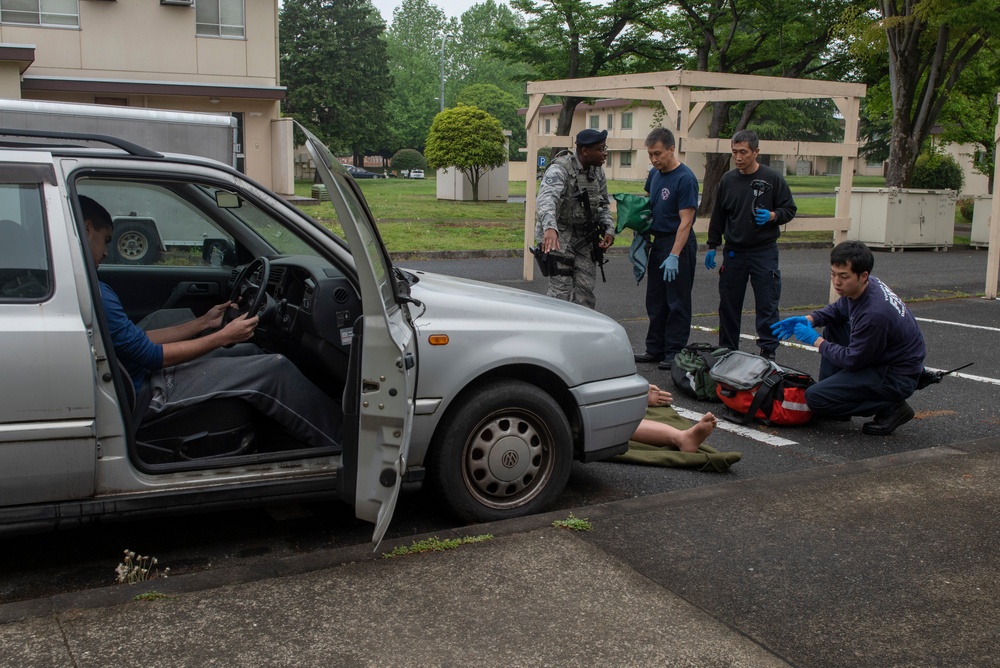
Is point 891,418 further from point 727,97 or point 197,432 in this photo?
point 727,97

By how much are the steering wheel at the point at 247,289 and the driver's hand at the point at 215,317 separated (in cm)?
2

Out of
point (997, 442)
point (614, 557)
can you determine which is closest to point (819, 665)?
point (614, 557)

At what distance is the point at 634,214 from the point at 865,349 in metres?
2.56

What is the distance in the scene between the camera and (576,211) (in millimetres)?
7438

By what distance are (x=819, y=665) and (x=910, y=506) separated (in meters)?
1.77

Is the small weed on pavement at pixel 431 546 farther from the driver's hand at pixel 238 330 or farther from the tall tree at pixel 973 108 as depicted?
the tall tree at pixel 973 108

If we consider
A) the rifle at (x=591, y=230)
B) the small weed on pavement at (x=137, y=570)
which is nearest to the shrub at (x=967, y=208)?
the rifle at (x=591, y=230)

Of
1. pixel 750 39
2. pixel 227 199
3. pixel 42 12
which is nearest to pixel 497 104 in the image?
pixel 750 39

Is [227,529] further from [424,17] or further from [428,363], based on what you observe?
[424,17]

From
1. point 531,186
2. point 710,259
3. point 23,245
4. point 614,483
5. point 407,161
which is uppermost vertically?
point 407,161

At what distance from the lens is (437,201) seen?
3156cm

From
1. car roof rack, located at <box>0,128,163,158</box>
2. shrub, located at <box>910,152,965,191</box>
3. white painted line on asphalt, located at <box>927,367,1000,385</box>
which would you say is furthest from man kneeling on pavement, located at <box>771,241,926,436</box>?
shrub, located at <box>910,152,965,191</box>

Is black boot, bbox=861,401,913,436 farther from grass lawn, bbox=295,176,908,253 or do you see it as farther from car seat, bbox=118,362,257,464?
grass lawn, bbox=295,176,908,253

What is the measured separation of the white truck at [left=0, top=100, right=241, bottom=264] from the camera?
4445mm
